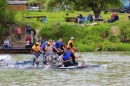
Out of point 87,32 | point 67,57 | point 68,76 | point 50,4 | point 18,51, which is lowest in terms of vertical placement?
point 18,51

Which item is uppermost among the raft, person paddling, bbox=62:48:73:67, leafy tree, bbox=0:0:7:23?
leafy tree, bbox=0:0:7:23

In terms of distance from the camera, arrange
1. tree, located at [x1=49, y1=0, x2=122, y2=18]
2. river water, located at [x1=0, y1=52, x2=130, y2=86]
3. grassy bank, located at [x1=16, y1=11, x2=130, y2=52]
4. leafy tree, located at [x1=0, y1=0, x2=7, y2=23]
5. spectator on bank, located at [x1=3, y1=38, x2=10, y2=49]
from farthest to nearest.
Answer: tree, located at [x1=49, y1=0, x2=122, y2=18] → leafy tree, located at [x1=0, y1=0, x2=7, y2=23] → grassy bank, located at [x1=16, y1=11, x2=130, y2=52] → spectator on bank, located at [x1=3, y1=38, x2=10, y2=49] → river water, located at [x1=0, y1=52, x2=130, y2=86]

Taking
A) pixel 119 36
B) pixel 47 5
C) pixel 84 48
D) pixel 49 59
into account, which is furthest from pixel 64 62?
pixel 47 5

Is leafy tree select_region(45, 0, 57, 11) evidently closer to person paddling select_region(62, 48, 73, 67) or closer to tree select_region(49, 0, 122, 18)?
tree select_region(49, 0, 122, 18)

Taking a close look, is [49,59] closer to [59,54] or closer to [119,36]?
[59,54]

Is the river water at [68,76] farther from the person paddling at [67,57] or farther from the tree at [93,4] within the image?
the tree at [93,4]

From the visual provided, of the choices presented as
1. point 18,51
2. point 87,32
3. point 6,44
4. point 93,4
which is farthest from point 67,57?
point 93,4

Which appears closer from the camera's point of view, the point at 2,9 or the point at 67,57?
the point at 67,57

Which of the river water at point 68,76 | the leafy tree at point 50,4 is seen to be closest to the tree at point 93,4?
the leafy tree at point 50,4

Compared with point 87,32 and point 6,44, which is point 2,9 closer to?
point 6,44

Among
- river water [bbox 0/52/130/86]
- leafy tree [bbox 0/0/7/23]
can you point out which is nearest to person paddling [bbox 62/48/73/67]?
river water [bbox 0/52/130/86]

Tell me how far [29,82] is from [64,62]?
19.7 ft

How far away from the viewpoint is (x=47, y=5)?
70.4 meters

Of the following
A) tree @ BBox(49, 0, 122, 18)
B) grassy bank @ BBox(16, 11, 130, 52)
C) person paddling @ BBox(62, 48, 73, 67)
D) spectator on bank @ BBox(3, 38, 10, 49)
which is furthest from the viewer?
tree @ BBox(49, 0, 122, 18)
